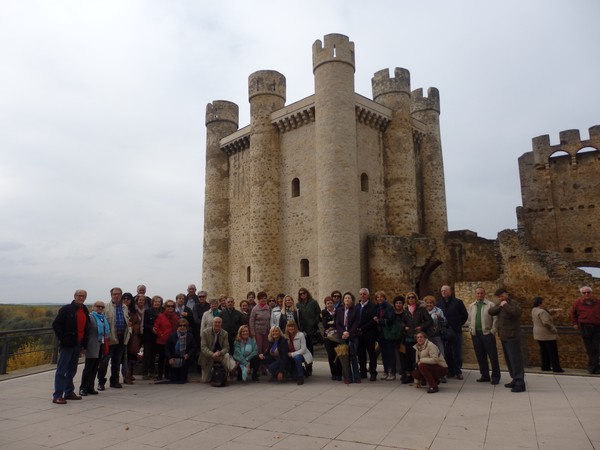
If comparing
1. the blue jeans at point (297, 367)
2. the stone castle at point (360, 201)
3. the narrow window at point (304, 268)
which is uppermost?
the stone castle at point (360, 201)

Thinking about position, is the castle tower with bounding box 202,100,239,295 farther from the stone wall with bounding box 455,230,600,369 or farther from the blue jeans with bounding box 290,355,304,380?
the blue jeans with bounding box 290,355,304,380

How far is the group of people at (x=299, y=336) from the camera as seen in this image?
7469 millimetres

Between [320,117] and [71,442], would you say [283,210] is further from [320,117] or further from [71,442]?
[71,442]

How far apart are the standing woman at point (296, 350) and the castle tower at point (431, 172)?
1695cm

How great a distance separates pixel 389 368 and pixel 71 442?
5.76m

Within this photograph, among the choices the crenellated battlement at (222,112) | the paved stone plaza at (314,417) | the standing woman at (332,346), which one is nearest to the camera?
the paved stone plaza at (314,417)

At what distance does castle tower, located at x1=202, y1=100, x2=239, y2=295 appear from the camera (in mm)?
25328

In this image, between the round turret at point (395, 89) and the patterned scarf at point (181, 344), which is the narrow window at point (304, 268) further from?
the patterned scarf at point (181, 344)

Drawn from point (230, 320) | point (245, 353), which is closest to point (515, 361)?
point (245, 353)

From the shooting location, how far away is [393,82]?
870 inches

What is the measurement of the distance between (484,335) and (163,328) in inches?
252

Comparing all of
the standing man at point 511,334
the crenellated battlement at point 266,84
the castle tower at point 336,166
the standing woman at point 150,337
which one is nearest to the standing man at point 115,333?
the standing woman at point 150,337

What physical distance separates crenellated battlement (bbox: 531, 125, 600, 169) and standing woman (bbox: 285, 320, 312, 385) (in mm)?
22050

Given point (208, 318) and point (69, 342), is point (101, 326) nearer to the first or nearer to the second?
point (69, 342)
